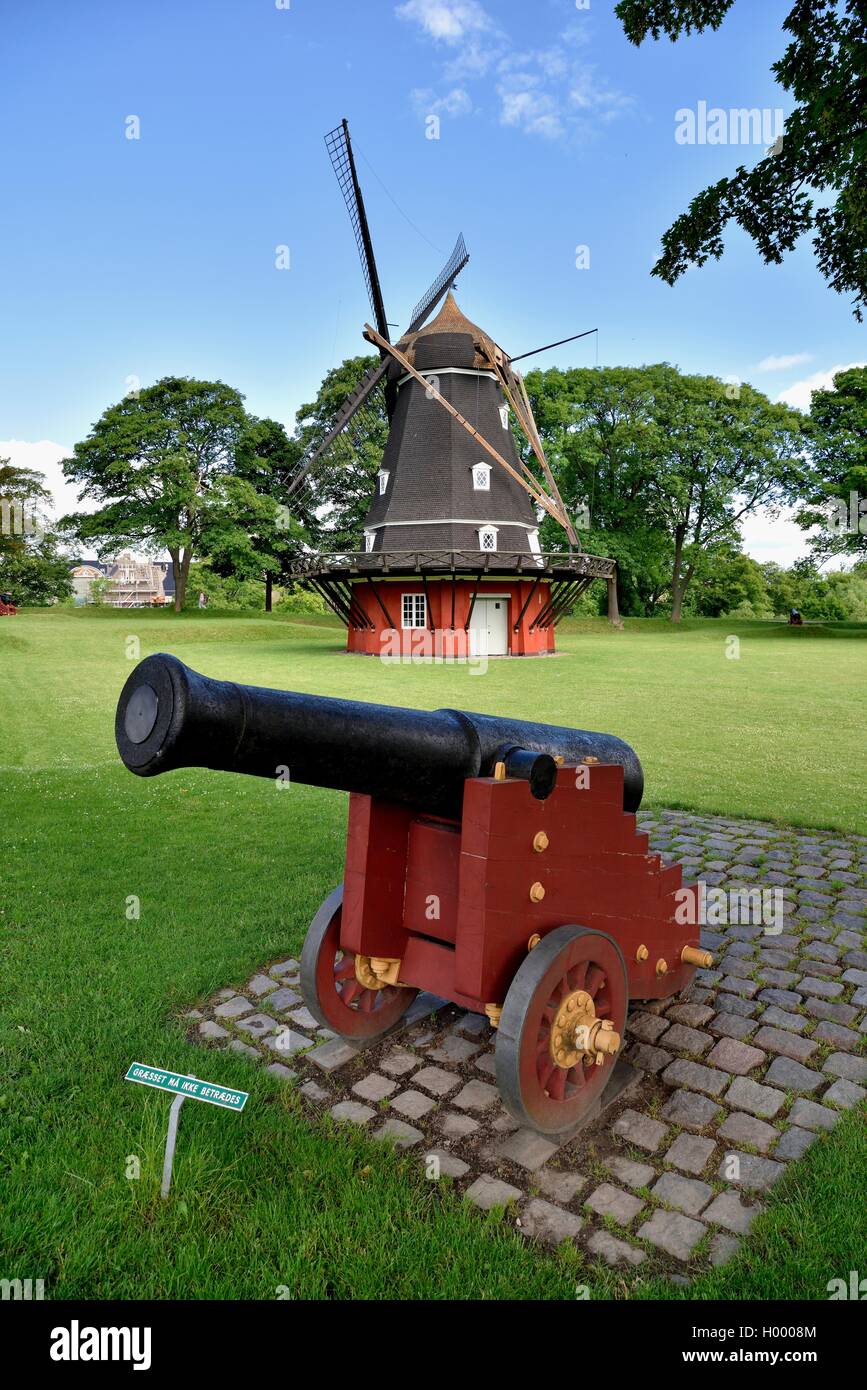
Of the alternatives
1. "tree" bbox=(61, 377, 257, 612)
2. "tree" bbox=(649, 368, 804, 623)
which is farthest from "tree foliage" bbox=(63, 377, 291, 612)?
"tree" bbox=(649, 368, 804, 623)

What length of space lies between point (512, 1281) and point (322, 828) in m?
5.25

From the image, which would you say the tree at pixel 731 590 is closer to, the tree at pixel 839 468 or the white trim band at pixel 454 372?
the tree at pixel 839 468

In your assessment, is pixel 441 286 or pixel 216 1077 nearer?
pixel 216 1077

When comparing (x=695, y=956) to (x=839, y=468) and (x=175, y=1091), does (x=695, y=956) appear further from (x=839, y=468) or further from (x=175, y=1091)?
(x=839, y=468)

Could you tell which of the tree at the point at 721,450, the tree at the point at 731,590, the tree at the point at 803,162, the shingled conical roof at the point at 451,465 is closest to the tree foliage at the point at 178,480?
the shingled conical roof at the point at 451,465

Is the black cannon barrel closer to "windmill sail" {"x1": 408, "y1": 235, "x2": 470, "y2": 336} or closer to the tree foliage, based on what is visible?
"windmill sail" {"x1": 408, "y1": 235, "x2": 470, "y2": 336}

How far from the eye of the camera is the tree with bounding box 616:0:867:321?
5.61 meters

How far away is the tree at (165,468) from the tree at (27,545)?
251cm

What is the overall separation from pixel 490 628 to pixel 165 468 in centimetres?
2421

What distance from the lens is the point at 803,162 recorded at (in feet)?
21.3

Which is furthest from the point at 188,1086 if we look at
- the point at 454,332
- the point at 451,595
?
the point at 454,332
